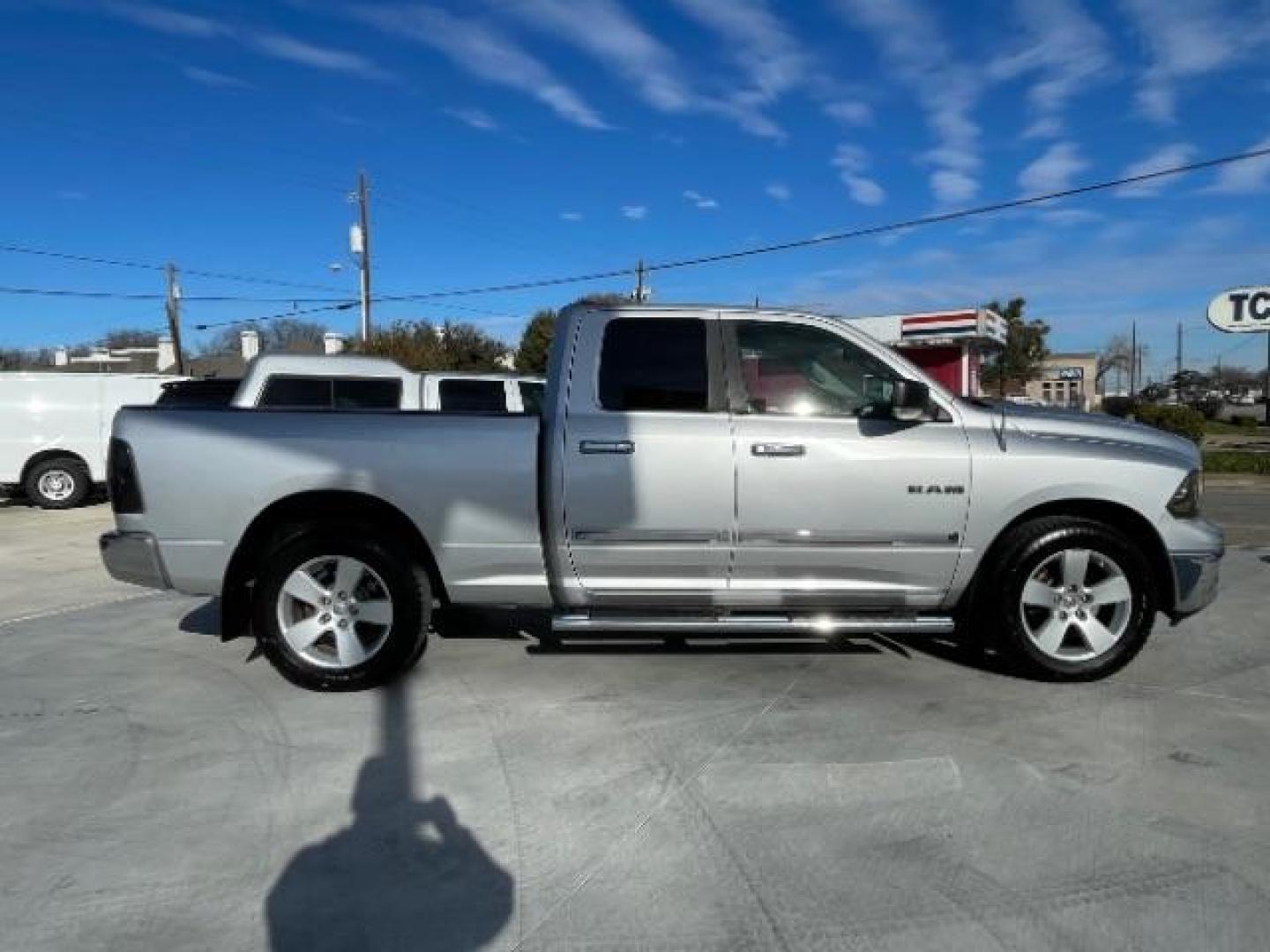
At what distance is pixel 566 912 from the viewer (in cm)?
Result: 294

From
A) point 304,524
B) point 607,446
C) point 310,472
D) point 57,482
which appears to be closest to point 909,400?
point 607,446

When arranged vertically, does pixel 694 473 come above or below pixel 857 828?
above

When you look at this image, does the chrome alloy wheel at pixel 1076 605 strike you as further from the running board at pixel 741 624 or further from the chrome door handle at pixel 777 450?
the chrome door handle at pixel 777 450

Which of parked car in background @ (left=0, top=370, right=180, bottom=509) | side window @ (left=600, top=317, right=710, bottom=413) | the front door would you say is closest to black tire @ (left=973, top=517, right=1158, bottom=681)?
the front door

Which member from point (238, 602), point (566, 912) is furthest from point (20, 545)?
point (566, 912)

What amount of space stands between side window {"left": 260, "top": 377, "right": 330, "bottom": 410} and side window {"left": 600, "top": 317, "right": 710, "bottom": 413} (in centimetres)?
575

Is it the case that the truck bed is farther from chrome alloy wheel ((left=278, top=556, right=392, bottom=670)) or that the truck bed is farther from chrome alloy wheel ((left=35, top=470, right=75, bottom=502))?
chrome alloy wheel ((left=35, top=470, right=75, bottom=502))

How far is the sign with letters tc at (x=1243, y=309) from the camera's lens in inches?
635

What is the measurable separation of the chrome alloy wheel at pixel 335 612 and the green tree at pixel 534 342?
4504 centimetres

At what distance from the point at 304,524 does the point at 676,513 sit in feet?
6.20

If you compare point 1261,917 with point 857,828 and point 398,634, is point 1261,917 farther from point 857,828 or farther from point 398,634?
point 398,634

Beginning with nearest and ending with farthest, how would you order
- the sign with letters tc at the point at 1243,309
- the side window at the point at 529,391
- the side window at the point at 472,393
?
the side window at the point at 472,393, the side window at the point at 529,391, the sign with letters tc at the point at 1243,309

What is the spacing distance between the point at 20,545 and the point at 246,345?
155 feet

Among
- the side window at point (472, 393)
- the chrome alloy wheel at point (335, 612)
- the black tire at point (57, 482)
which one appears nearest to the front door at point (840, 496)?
the chrome alloy wheel at point (335, 612)
